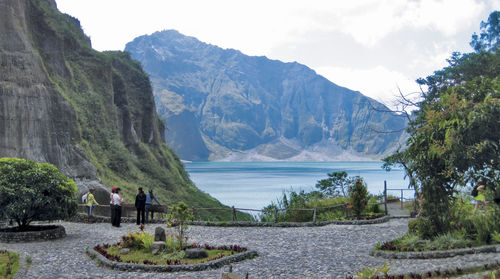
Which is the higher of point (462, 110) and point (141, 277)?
point (462, 110)

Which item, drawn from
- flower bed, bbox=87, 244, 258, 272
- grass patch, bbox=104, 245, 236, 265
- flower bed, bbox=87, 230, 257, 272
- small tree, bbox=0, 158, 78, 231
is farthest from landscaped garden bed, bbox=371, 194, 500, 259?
small tree, bbox=0, 158, 78, 231

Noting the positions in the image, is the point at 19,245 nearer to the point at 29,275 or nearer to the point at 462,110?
the point at 29,275

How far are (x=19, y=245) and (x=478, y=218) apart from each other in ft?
54.2

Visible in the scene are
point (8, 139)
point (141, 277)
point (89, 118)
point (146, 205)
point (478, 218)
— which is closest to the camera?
point (141, 277)

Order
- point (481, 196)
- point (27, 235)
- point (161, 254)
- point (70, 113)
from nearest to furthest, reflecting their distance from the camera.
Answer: point (161, 254)
point (481, 196)
point (27, 235)
point (70, 113)

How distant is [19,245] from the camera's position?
54.6 feet

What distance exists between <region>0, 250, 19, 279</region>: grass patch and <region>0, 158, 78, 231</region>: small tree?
3093 mm

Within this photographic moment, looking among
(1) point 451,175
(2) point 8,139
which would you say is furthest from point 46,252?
(2) point 8,139

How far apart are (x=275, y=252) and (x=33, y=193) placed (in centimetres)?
1020

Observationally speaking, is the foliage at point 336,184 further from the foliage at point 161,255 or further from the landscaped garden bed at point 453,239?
the foliage at point 161,255

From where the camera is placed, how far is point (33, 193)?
17.5 metres

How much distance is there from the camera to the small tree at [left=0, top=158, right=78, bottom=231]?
1734 cm

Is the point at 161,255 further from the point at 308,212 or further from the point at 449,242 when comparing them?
the point at 308,212

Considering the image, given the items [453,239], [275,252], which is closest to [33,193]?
[275,252]
